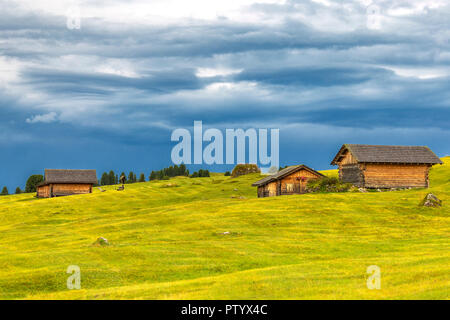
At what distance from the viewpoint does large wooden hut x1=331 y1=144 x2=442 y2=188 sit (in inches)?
3046

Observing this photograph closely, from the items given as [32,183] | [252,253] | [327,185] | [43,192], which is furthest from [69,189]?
[252,253]

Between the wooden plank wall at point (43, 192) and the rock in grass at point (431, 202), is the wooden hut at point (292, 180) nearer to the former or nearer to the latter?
the rock in grass at point (431, 202)

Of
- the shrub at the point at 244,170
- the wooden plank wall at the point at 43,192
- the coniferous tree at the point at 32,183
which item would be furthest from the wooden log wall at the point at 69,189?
the coniferous tree at the point at 32,183

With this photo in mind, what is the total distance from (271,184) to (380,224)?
37.2m

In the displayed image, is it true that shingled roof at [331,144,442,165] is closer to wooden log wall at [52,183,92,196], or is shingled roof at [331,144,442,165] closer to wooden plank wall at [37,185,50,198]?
wooden log wall at [52,183,92,196]

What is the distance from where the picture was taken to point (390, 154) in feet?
259

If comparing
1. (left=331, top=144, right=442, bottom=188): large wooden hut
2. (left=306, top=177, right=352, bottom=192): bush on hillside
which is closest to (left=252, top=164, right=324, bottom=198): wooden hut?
(left=306, top=177, right=352, bottom=192): bush on hillside

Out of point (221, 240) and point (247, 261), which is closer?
point (247, 261)

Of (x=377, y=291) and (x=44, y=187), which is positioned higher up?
(x=44, y=187)

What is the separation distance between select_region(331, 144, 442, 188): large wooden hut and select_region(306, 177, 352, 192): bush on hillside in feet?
9.26

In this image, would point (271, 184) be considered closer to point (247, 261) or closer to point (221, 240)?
point (221, 240)

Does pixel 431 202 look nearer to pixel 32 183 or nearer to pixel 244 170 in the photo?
pixel 244 170
